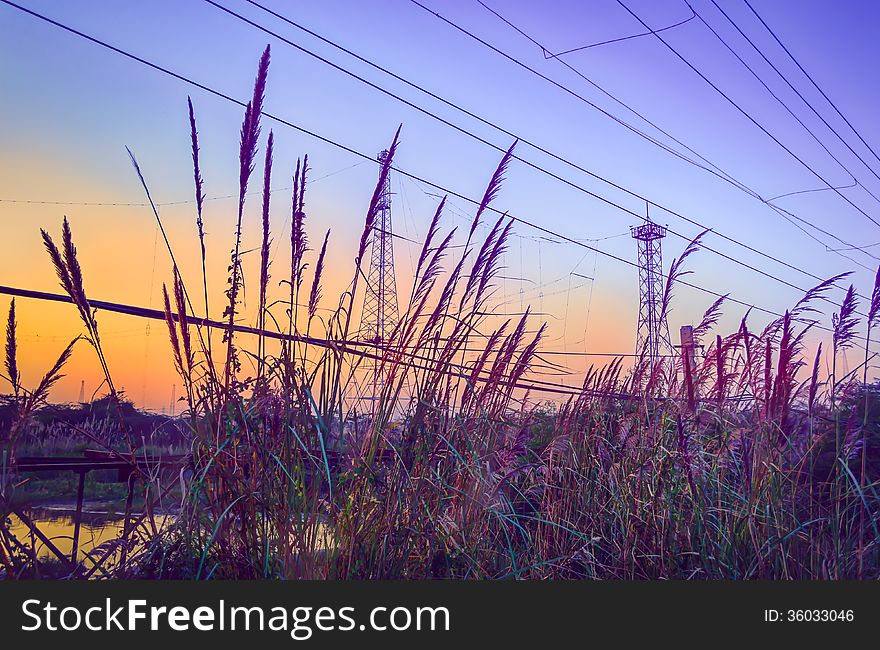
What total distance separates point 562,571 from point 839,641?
2.55ft

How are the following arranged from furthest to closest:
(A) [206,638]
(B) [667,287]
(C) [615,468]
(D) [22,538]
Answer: (B) [667,287] < (C) [615,468] < (D) [22,538] < (A) [206,638]

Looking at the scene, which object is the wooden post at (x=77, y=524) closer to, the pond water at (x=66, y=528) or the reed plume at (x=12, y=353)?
the pond water at (x=66, y=528)

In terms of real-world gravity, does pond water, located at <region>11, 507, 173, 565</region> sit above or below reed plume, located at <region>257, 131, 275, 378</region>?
below

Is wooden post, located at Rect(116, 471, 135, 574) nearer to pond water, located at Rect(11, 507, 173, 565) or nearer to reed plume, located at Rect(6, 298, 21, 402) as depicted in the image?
pond water, located at Rect(11, 507, 173, 565)

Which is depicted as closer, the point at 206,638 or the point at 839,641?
the point at 206,638

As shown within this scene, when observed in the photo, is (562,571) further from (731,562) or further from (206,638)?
(206,638)

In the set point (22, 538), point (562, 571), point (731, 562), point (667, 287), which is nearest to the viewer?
point (22, 538)

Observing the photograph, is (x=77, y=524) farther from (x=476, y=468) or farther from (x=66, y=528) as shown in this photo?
(x=476, y=468)

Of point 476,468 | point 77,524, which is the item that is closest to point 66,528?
point 77,524

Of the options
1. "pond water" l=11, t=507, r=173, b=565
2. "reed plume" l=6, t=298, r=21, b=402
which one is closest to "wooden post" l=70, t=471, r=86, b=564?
"pond water" l=11, t=507, r=173, b=565

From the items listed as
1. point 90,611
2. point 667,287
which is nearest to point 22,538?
point 90,611

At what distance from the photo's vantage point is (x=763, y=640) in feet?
5.15

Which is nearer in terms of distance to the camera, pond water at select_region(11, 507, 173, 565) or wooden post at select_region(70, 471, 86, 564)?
pond water at select_region(11, 507, 173, 565)

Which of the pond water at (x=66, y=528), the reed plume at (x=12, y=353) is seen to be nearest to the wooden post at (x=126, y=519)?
the pond water at (x=66, y=528)
